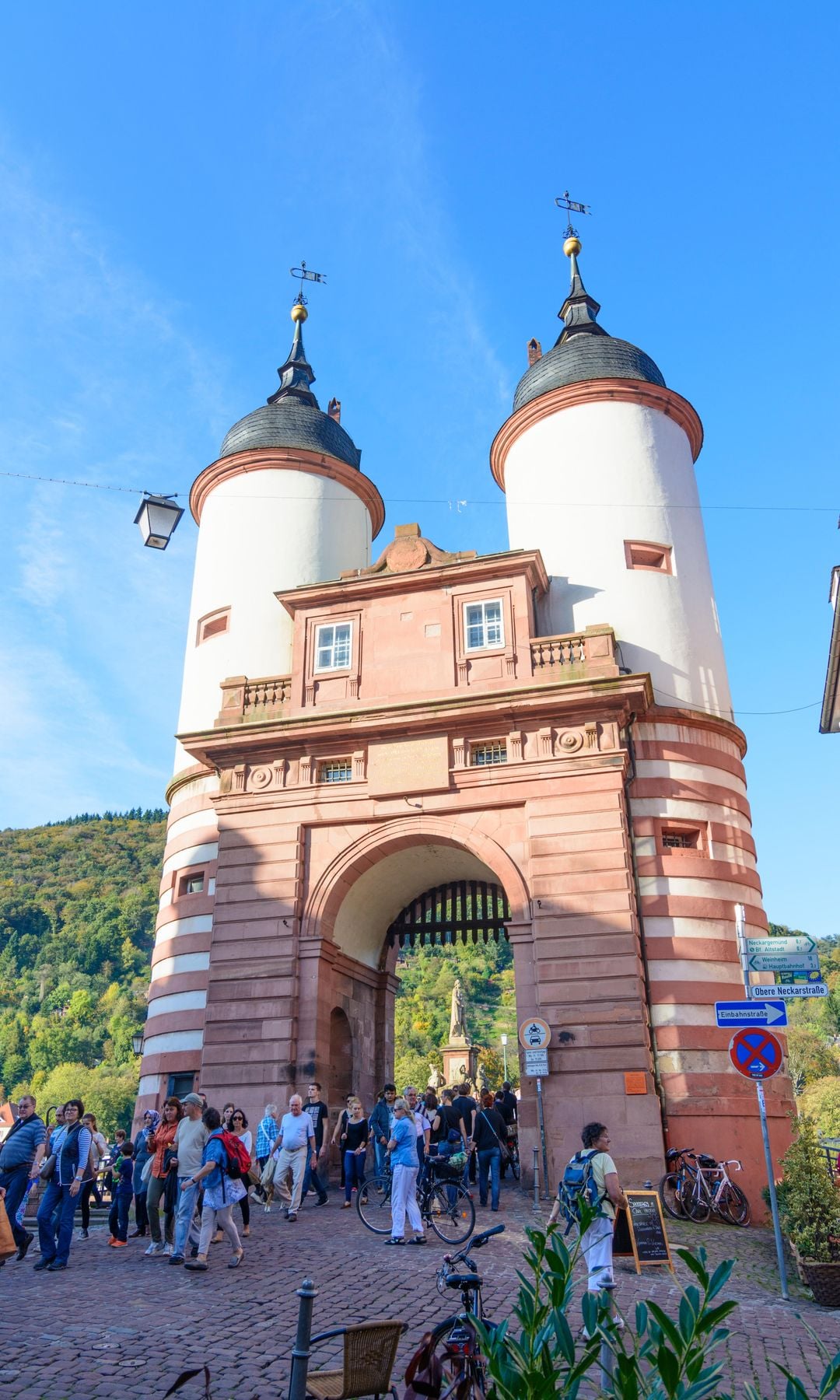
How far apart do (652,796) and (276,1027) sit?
8.44 metres

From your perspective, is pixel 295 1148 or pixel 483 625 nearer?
pixel 295 1148

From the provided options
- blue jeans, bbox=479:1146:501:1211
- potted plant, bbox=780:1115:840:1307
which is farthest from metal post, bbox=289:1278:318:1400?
blue jeans, bbox=479:1146:501:1211

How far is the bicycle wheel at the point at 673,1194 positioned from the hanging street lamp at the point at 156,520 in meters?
12.2

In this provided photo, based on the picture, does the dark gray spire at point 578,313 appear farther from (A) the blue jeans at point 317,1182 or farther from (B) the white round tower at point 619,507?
(A) the blue jeans at point 317,1182

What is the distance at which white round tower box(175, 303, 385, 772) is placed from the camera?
87.1 feet

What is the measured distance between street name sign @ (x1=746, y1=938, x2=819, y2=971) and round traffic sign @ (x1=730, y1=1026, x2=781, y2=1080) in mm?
2031

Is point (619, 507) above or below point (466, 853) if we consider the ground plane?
above

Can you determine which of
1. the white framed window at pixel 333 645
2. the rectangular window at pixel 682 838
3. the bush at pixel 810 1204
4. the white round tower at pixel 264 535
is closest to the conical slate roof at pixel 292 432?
the white round tower at pixel 264 535

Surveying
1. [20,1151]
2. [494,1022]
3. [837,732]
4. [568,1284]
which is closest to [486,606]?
[837,732]

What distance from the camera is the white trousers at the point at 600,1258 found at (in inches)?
351

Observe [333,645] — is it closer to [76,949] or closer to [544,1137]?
[544,1137]

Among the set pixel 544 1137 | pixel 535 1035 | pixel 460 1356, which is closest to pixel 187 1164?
pixel 460 1356

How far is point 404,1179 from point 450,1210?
4.84 feet

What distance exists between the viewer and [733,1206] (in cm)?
1678
